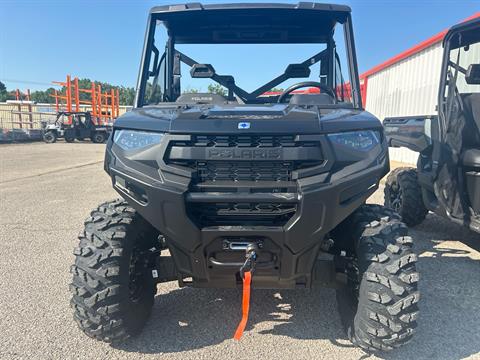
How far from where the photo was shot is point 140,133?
2439 millimetres

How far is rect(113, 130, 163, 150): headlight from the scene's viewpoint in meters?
2.37

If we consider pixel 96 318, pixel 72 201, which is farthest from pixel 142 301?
pixel 72 201

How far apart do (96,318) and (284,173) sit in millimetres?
1436

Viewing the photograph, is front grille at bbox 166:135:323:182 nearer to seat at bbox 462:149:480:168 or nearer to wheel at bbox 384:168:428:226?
seat at bbox 462:149:480:168

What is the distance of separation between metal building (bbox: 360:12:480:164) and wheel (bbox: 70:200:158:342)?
10.8 m

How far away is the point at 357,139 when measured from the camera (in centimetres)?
243

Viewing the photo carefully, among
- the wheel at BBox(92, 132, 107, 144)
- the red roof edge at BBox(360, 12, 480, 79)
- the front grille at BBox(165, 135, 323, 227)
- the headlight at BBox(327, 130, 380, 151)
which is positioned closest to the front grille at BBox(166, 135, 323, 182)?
the front grille at BBox(165, 135, 323, 227)

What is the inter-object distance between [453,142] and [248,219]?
2.92 m

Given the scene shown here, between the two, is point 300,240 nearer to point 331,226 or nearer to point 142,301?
point 331,226

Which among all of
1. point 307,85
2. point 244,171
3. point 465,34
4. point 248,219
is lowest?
point 248,219

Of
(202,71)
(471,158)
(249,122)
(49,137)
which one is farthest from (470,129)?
(49,137)

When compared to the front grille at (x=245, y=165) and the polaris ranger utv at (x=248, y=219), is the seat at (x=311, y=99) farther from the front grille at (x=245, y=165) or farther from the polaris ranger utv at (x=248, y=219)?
the front grille at (x=245, y=165)

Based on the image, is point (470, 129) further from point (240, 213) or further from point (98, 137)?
point (98, 137)

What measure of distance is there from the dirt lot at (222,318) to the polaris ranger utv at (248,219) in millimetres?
214
